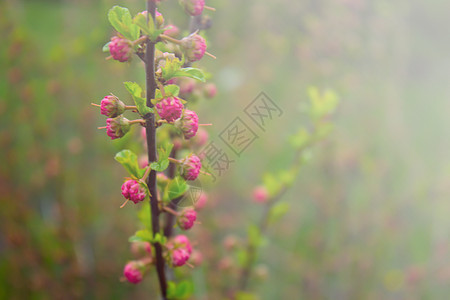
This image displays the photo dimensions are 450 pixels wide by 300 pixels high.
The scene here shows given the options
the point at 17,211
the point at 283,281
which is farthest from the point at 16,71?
the point at 283,281

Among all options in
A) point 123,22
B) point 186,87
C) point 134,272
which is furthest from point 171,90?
point 134,272

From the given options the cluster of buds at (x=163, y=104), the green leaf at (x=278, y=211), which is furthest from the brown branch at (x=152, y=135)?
the green leaf at (x=278, y=211)

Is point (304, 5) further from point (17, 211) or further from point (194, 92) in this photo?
point (17, 211)

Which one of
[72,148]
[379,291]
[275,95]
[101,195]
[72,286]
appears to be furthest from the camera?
[275,95]

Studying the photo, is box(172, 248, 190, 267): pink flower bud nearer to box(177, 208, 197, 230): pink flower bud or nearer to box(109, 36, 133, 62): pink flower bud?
box(177, 208, 197, 230): pink flower bud

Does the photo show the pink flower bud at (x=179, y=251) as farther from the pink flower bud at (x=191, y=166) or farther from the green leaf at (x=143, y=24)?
the green leaf at (x=143, y=24)
